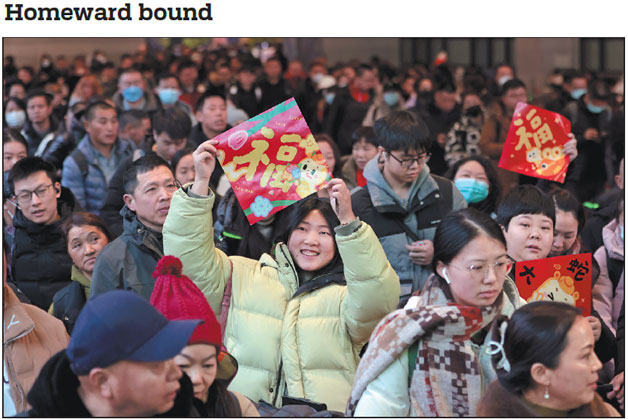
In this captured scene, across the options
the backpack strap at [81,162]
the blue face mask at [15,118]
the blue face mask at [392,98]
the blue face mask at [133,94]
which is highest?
the blue face mask at [133,94]

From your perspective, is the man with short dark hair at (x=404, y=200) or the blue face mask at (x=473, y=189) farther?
the blue face mask at (x=473, y=189)

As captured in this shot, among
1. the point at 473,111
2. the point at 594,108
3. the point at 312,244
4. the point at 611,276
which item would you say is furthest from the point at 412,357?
the point at 594,108

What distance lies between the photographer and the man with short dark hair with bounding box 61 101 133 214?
700 cm

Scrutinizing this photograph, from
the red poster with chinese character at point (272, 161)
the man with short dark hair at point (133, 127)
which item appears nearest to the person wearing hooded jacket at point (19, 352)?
the red poster with chinese character at point (272, 161)

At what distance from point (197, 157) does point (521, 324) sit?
161 centimetres

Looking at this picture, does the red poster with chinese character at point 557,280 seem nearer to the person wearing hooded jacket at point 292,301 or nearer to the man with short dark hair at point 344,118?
the person wearing hooded jacket at point 292,301

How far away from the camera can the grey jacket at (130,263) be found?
157 inches

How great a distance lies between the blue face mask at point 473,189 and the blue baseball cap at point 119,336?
322 centimetres

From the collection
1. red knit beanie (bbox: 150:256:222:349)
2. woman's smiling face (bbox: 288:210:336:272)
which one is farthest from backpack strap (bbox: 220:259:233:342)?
red knit beanie (bbox: 150:256:222:349)

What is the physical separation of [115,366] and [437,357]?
108 centimetres

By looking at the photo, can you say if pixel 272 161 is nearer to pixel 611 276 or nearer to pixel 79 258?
pixel 79 258

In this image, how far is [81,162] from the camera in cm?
704

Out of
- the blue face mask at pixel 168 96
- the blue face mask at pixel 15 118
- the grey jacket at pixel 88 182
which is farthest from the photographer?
the blue face mask at pixel 168 96

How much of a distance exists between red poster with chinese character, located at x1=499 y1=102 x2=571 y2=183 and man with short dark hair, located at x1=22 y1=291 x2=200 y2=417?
11.1 ft
